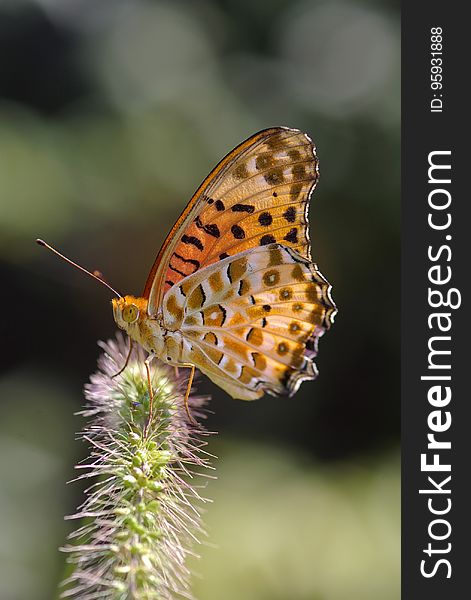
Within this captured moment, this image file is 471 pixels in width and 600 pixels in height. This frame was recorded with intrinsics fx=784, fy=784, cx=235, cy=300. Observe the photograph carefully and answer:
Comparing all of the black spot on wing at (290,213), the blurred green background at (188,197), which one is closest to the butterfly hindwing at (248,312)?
the black spot on wing at (290,213)

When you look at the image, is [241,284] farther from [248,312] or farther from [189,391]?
[189,391]

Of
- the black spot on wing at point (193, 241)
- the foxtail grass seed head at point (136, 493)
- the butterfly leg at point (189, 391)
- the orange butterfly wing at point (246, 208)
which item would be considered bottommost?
the foxtail grass seed head at point (136, 493)

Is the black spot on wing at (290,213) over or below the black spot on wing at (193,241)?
over

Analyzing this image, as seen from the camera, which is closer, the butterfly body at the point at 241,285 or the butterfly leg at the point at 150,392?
the butterfly leg at the point at 150,392

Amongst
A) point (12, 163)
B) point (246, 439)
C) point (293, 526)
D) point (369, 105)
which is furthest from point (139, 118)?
point (293, 526)

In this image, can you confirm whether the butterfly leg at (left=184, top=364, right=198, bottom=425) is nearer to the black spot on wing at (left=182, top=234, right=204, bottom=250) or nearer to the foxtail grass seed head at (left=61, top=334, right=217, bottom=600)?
the foxtail grass seed head at (left=61, top=334, right=217, bottom=600)

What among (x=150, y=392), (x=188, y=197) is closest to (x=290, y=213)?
(x=150, y=392)

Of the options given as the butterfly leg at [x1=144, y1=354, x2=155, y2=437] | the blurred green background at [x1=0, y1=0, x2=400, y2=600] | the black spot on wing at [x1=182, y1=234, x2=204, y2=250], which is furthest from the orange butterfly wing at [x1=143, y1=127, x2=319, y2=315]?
the blurred green background at [x1=0, y1=0, x2=400, y2=600]

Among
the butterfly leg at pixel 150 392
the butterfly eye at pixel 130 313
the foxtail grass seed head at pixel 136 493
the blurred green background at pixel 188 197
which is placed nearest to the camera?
the foxtail grass seed head at pixel 136 493

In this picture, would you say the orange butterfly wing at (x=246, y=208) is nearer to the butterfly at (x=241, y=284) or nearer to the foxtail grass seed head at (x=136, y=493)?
the butterfly at (x=241, y=284)
